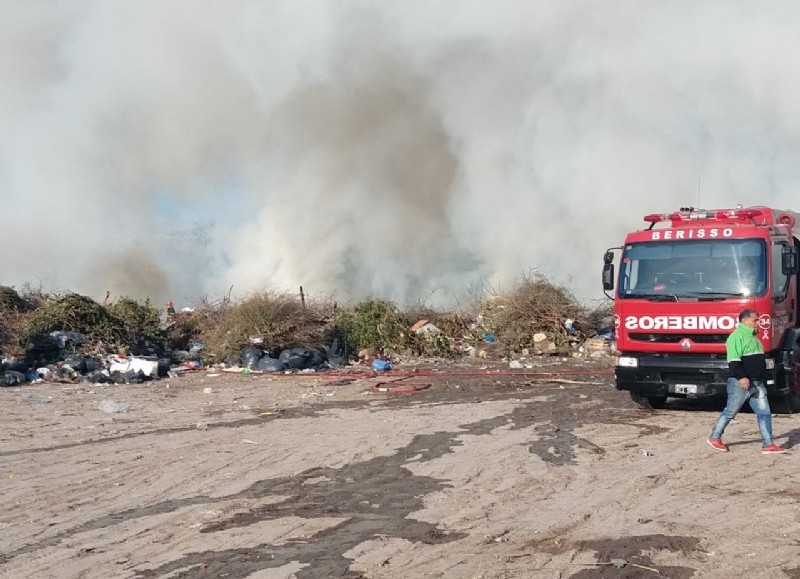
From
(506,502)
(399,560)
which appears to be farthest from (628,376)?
(399,560)

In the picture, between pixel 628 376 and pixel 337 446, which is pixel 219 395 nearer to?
pixel 337 446

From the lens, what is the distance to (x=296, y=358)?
17.8 metres

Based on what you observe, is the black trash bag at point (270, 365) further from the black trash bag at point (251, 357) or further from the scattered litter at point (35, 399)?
the scattered litter at point (35, 399)

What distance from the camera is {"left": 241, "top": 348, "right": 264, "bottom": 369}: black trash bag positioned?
17.9 metres

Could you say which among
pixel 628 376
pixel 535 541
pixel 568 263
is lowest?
pixel 535 541

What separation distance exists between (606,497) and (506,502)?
82cm

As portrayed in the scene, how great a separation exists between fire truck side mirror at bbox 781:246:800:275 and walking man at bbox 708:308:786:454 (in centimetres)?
212

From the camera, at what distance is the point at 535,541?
5.90m

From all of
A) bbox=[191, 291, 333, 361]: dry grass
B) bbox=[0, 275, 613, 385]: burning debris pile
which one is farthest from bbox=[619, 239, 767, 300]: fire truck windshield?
bbox=[191, 291, 333, 361]: dry grass

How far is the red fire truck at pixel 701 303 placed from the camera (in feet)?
34.5

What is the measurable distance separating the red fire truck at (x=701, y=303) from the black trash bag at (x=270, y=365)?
8.10m

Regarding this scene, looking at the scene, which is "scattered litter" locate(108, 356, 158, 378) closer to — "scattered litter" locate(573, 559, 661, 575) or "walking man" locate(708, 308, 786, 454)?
"walking man" locate(708, 308, 786, 454)

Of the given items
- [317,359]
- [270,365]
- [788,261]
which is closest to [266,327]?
[270,365]

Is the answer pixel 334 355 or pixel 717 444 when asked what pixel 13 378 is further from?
pixel 717 444
